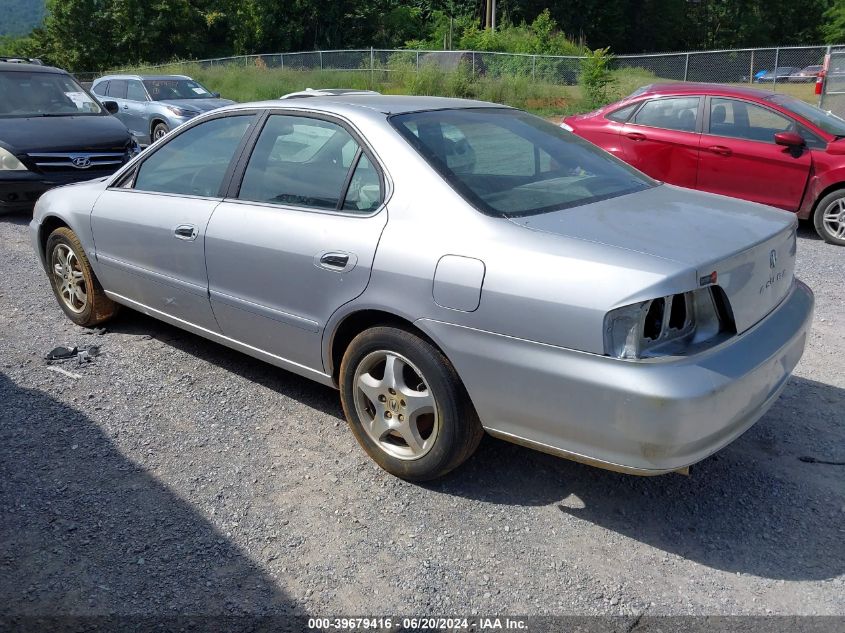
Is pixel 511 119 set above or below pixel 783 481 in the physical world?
above

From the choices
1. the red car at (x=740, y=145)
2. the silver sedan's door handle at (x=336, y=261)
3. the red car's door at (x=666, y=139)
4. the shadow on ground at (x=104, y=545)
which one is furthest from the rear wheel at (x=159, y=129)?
the silver sedan's door handle at (x=336, y=261)

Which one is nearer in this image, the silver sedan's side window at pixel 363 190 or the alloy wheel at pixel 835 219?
the silver sedan's side window at pixel 363 190

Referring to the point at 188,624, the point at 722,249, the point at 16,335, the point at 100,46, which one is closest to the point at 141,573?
the point at 188,624

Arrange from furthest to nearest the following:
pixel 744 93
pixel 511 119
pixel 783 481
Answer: pixel 744 93
pixel 511 119
pixel 783 481

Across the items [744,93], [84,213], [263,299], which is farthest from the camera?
[744,93]

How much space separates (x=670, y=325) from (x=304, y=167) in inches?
79.0

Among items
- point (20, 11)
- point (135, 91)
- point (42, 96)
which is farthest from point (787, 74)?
point (20, 11)

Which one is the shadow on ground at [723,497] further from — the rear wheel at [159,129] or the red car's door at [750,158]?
the rear wheel at [159,129]

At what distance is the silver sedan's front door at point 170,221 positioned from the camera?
14.1 ft

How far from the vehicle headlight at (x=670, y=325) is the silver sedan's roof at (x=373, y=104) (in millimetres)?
1700

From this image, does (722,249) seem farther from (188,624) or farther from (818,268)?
(818,268)

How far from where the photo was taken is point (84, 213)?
5.14 m

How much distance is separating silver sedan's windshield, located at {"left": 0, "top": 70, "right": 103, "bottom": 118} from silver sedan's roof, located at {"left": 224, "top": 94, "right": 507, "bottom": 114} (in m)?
6.88

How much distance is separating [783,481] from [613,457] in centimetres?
117
